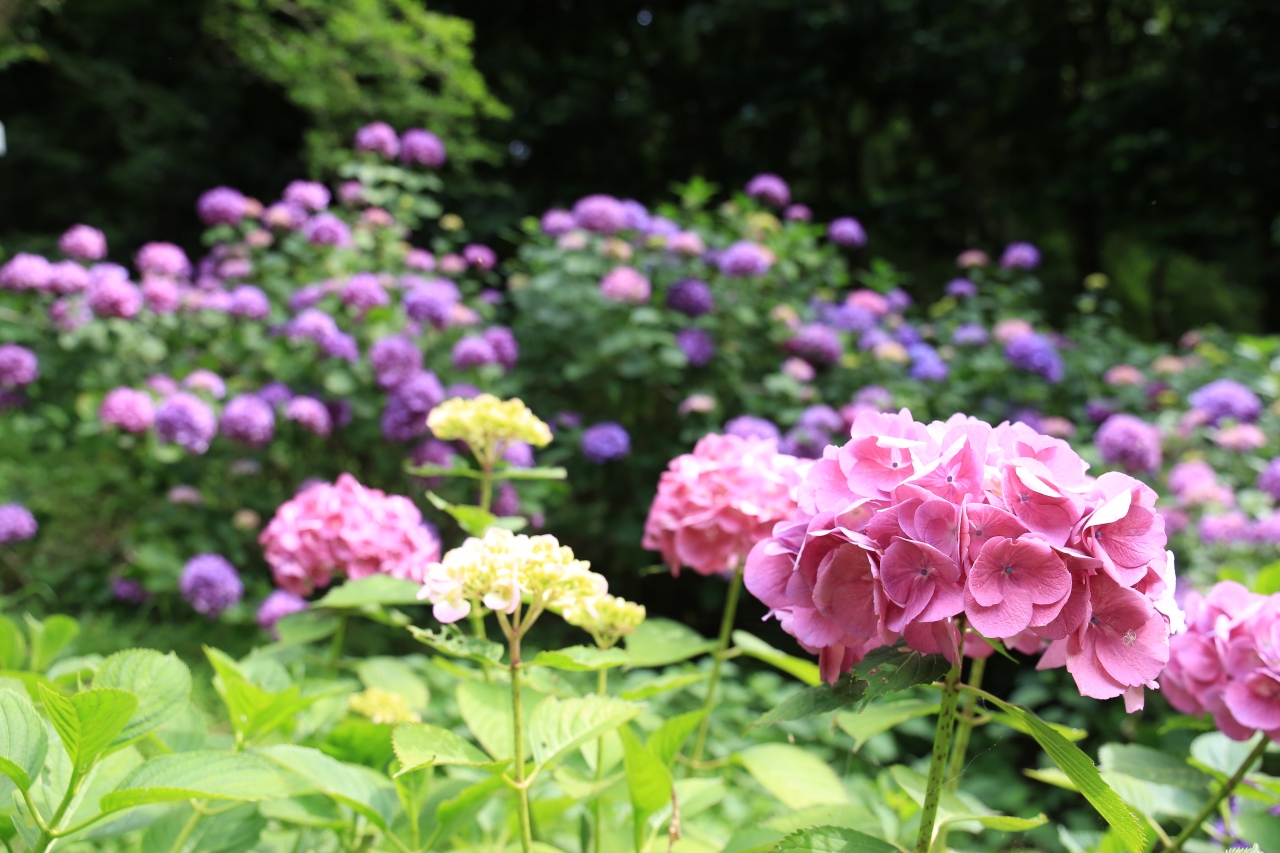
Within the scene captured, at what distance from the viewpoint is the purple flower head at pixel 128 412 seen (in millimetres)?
2406

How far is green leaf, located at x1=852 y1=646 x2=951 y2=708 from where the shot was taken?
0.50m

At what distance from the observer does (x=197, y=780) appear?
1.74 feet

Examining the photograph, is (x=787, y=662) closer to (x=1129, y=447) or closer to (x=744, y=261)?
(x=1129, y=447)

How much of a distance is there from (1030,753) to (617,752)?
82.8 inches

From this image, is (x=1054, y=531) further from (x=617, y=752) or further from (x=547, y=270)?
(x=547, y=270)

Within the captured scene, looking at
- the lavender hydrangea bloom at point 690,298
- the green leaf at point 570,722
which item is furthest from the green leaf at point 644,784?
the lavender hydrangea bloom at point 690,298

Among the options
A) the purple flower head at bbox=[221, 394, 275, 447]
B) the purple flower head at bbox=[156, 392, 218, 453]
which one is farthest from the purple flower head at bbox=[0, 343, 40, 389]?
the purple flower head at bbox=[221, 394, 275, 447]

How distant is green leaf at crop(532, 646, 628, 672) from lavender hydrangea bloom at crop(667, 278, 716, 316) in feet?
7.70

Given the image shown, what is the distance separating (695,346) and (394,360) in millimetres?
930

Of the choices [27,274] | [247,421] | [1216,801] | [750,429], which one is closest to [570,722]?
[1216,801]

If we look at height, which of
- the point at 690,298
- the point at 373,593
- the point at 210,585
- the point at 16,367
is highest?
the point at 690,298

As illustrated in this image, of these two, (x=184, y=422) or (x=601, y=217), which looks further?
(x=601, y=217)

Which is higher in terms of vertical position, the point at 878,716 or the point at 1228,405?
the point at 1228,405

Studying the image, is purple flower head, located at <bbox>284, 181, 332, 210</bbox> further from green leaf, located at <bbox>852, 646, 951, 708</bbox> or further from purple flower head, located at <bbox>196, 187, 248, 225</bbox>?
green leaf, located at <bbox>852, 646, 951, 708</bbox>
